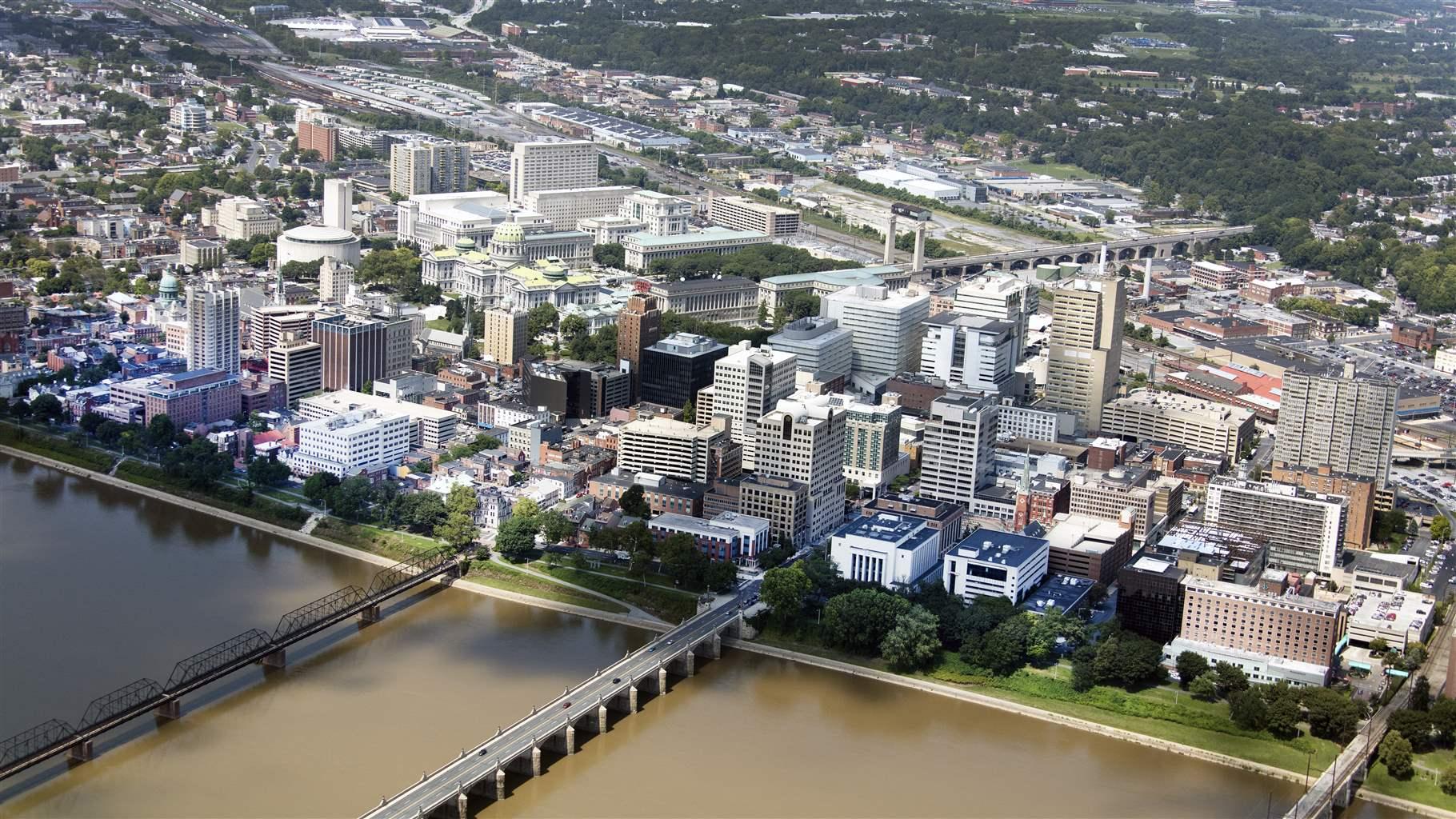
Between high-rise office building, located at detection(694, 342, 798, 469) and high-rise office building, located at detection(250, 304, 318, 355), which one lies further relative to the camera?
high-rise office building, located at detection(250, 304, 318, 355)

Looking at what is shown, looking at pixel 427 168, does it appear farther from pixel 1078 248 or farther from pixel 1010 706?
pixel 1010 706

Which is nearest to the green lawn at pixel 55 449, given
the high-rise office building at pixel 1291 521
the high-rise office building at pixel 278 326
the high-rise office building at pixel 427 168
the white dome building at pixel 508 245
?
the high-rise office building at pixel 278 326

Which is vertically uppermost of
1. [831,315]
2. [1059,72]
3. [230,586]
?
[1059,72]

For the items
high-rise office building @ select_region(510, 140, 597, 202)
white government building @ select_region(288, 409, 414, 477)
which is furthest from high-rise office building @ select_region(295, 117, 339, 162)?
white government building @ select_region(288, 409, 414, 477)

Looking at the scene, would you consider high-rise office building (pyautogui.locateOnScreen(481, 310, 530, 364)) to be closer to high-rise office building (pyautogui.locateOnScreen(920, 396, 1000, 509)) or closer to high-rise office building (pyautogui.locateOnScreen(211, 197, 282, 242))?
high-rise office building (pyautogui.locateOnScreen(920, 396, 1000, 509))

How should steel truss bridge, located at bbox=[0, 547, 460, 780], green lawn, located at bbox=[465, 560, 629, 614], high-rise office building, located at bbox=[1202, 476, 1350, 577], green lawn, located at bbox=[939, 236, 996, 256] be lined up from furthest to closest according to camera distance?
green lawn, located at bbox=[939, 236, 996, 256], high-rise office building, located at bbox=[1202, 476, 1350, 577], green lawn, located at bbox=[465, 560, 629, 614], steel truss bridge, located at bbox=[0, 547, 460, 780]

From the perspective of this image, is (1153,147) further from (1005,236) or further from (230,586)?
(230,586)

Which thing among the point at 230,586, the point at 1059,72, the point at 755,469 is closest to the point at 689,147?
the point at 1059,72
